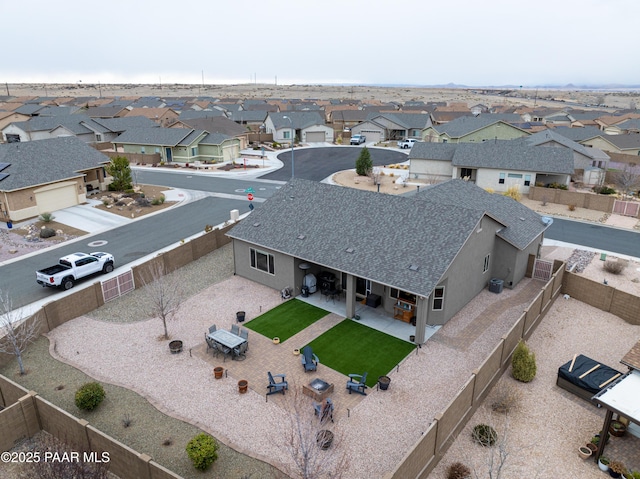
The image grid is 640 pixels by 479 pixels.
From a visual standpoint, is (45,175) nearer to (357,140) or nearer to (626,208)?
(626,208)

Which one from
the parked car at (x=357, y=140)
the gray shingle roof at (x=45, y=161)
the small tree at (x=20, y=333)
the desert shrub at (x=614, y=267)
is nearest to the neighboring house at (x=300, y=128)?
the parked car at (x=357, y=140)

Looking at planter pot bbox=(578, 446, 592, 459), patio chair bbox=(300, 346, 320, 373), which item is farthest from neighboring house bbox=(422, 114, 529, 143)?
planter pot bbox=(578, 446, 592, 459)

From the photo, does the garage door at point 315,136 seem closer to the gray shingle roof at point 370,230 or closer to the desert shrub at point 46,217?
the desert shrub at point 46,217

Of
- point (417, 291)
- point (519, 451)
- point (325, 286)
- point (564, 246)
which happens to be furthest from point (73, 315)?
point (564, 246)

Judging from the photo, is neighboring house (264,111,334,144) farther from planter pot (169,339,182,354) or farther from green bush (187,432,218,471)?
green bush (187,432,218,471)

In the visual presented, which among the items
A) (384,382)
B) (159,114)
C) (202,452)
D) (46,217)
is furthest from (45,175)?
(159,114)

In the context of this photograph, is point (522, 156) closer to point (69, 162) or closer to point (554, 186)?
point (554, 186)
